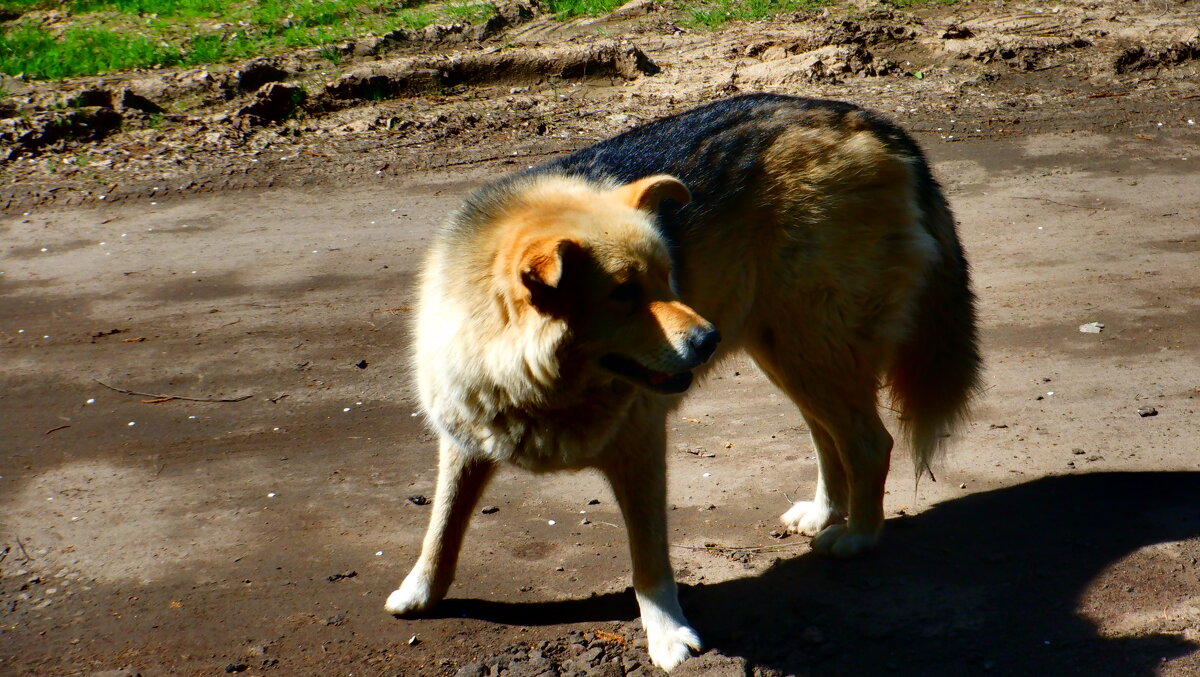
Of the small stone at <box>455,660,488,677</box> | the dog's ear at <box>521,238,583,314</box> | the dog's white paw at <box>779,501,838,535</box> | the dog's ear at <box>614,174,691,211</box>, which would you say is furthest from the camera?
the dog's white paw at <box>779,501,838,535</box>

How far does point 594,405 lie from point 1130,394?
3503 mm

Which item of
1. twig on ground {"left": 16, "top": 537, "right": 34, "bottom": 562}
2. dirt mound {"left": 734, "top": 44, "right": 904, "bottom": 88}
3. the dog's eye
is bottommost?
twig on ground {"left": 16, "top": 537, "right": 34, "bottom": 562}

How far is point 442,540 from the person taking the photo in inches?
161

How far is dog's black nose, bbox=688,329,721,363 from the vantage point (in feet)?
10.3

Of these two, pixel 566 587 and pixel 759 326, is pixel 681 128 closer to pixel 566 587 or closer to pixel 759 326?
pixel 759 326

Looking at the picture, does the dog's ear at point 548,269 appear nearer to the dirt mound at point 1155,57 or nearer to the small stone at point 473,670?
the small stone at point 473,670

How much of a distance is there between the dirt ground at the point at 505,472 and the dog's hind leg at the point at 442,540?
11 cm

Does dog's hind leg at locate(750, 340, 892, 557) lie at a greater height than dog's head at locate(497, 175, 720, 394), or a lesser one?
lesser

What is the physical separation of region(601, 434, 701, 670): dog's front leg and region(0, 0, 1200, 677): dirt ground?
17 centimetres

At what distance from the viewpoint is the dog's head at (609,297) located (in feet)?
10.4

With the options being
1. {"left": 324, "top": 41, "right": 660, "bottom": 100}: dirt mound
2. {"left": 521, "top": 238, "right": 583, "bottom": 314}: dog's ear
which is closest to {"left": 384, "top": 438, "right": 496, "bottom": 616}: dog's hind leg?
{"left": 521, "top": 238, "right": 583, "bottom": 314}: dog's ear

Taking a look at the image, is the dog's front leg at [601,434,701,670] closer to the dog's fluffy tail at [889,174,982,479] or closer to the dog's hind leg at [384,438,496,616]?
the dog's hind leg at [384,438,496,616]

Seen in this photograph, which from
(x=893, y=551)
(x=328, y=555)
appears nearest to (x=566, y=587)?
(x=328, y=555)

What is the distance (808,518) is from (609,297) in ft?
6.28
